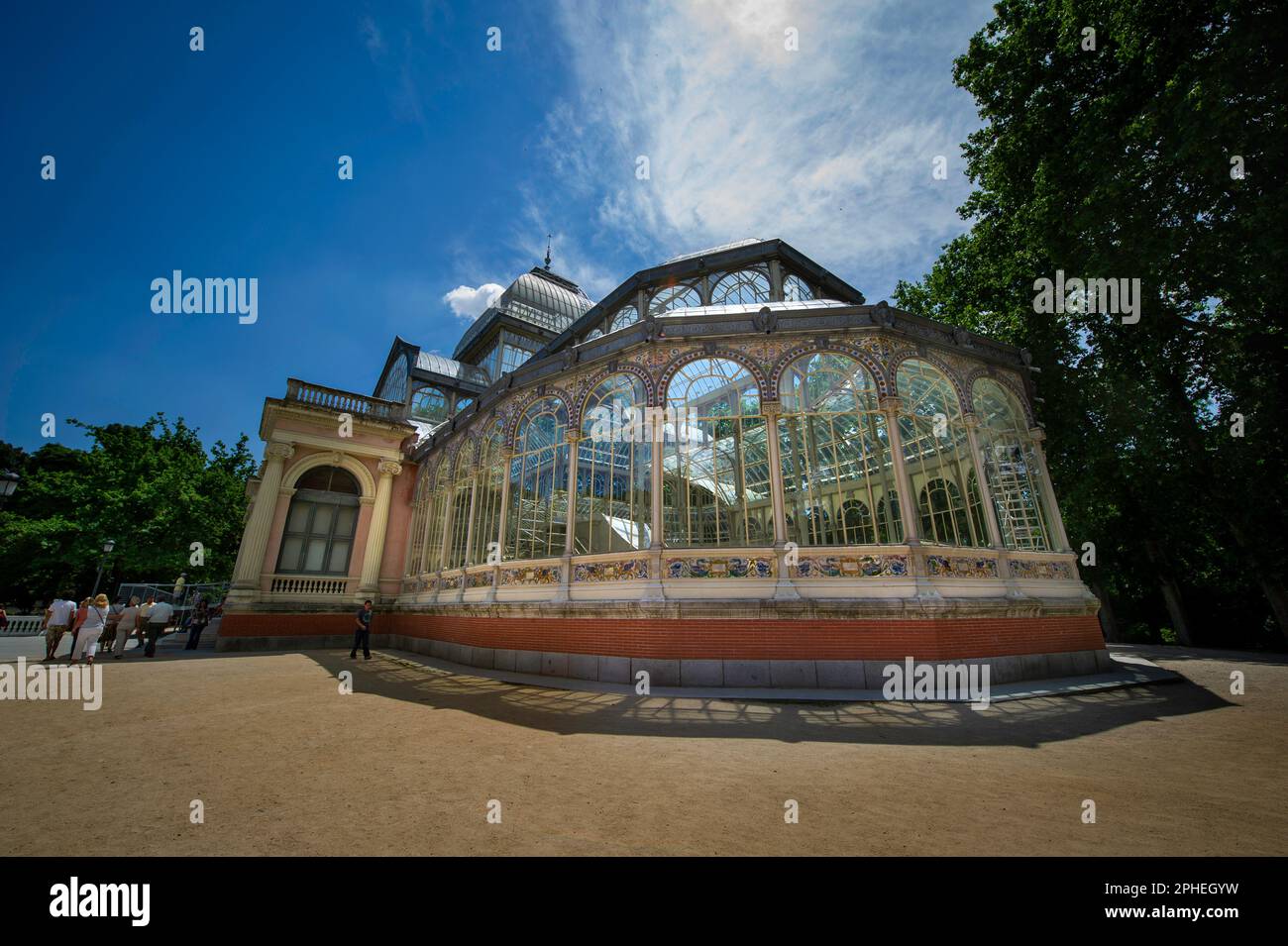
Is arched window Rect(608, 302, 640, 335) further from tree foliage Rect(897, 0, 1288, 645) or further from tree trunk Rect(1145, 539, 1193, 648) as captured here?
tree trunk Rect(1145, 539, 1193, 648)

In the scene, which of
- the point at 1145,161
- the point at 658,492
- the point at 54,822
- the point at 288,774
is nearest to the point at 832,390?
the point at 658,492

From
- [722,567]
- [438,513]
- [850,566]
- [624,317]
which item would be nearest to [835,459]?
[850,566]

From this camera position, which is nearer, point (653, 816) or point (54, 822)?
point (54, 822)

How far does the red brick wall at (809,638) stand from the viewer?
9.08 m

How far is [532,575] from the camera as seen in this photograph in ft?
39.4

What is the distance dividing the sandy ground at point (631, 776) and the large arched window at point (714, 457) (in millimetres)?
4933

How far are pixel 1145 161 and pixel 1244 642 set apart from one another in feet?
91.1

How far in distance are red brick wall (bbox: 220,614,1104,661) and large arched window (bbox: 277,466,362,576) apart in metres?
12.4

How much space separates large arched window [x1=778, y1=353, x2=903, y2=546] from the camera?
41.7 ft

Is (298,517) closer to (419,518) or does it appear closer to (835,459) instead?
(419,518)

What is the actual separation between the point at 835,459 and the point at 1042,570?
17.5 feet

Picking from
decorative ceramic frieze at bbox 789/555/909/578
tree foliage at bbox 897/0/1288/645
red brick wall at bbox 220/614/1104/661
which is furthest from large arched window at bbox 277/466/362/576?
tree foliage at bbox 897/0/1288/645

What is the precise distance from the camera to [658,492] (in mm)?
10781
